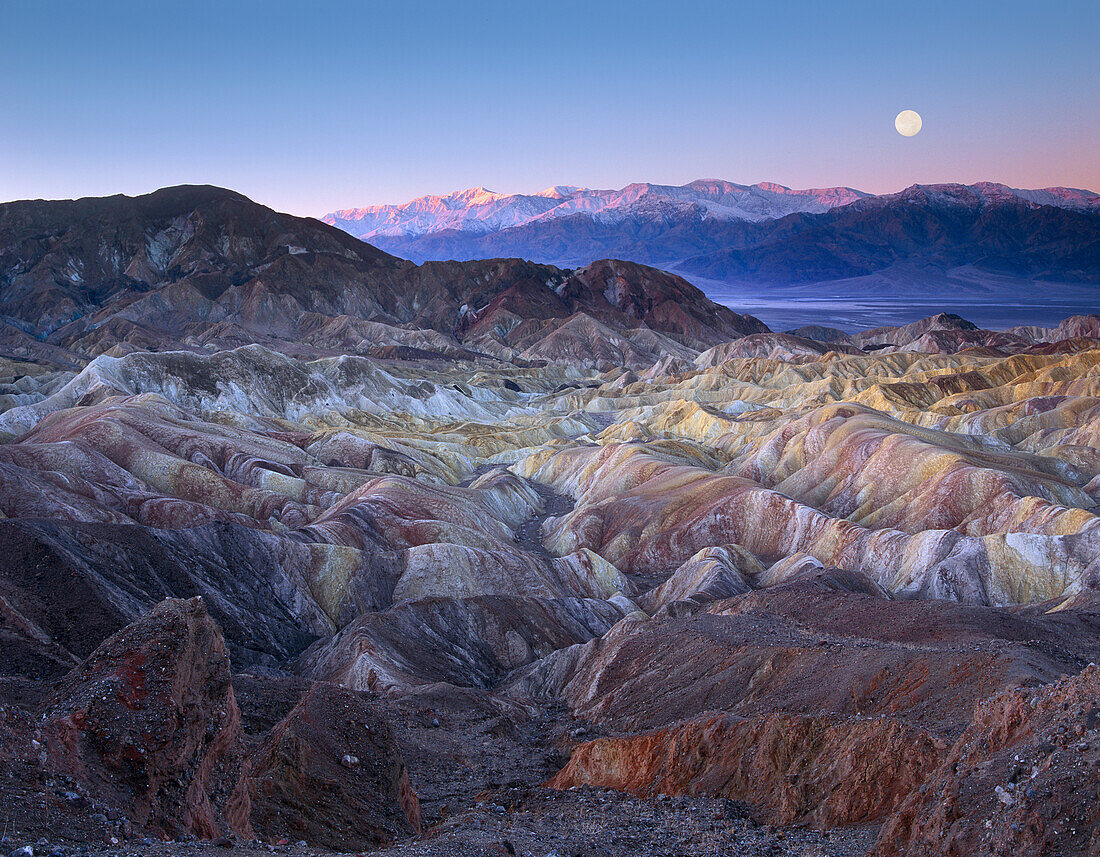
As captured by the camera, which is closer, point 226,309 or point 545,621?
point 545,621

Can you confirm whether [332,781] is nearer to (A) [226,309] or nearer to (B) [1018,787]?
(B) [1018,787]

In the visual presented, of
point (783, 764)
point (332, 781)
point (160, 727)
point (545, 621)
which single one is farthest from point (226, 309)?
point (783, 764)

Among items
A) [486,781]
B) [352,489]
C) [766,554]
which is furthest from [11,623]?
[766,554]

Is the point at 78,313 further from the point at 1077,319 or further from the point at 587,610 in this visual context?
the point at 1077,319

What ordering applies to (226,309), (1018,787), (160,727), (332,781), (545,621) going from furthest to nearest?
1. (226,309)
2. (545,621)
3. (332,781)
4. (160,727)
5. (1018,787)

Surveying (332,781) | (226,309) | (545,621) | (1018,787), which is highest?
(226,309)
